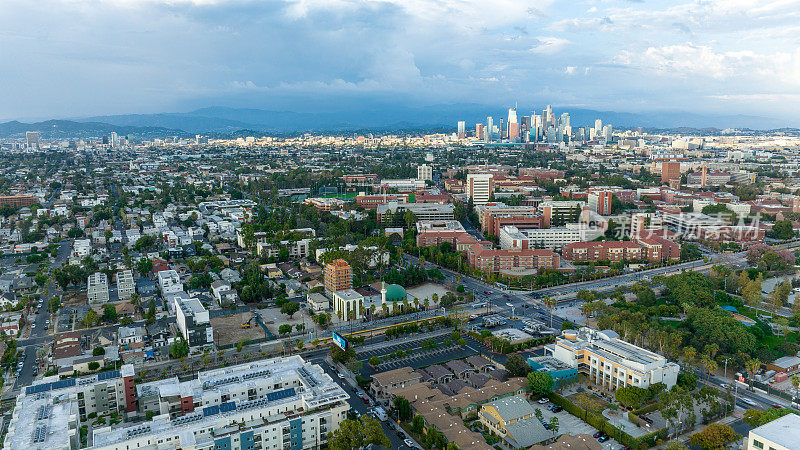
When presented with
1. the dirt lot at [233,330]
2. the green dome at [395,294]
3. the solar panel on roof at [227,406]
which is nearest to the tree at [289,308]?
the dirt lot at [233,330]

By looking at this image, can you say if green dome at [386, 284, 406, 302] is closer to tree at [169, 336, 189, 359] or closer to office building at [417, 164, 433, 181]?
tree at [169, 336, 189, 359]

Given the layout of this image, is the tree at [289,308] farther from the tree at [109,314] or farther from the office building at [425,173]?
the office building at [425,173]

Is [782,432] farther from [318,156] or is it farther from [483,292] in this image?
[318,156]

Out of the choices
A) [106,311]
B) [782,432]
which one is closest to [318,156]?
[106,311]

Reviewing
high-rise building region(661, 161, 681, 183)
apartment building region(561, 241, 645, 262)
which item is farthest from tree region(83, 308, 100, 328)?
high-rise building region(661, 161, 681, 183)

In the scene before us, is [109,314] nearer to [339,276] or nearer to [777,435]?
[339,276]

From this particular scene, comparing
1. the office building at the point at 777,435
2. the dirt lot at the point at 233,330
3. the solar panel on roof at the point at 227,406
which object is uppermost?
the office building at the point at 777,435
